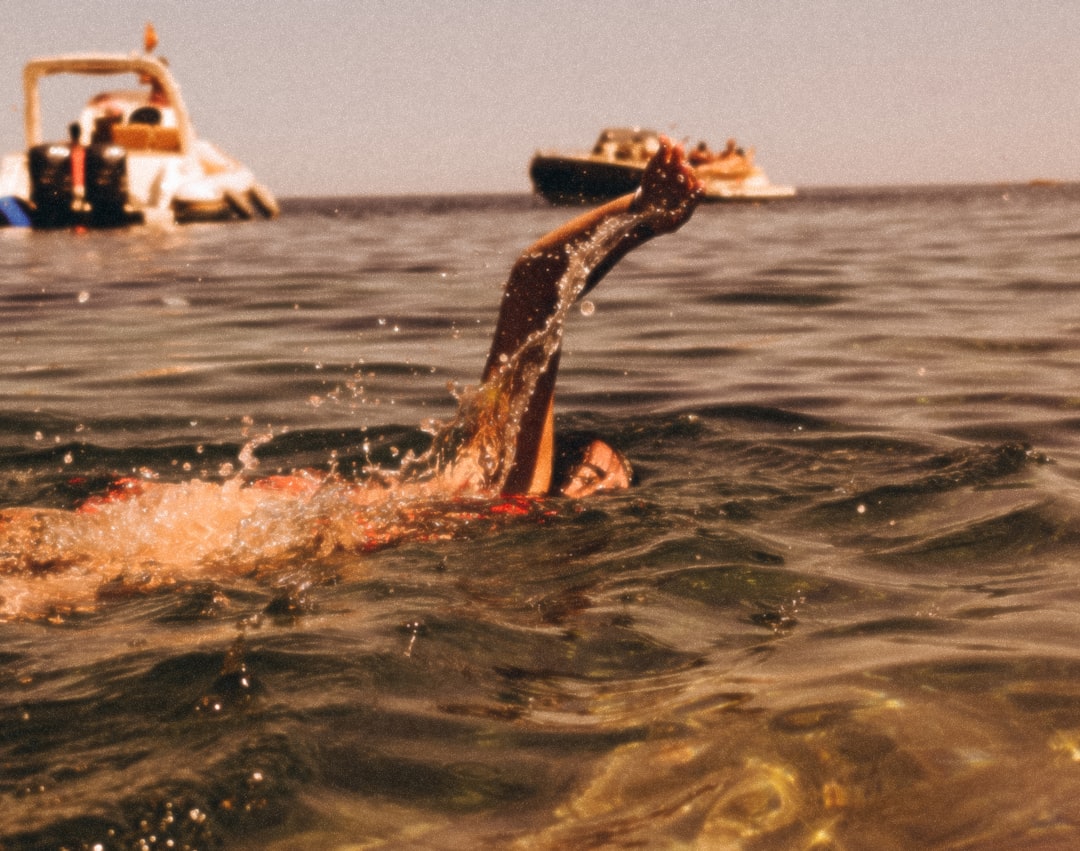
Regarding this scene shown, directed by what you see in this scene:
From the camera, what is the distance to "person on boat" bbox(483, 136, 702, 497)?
11.5 feet

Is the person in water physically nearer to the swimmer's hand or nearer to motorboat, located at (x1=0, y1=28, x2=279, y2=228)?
the swimmer's hand

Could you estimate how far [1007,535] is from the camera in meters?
3.39

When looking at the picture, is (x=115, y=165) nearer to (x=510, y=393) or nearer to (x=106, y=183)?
(x=106, y=183)

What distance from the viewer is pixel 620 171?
158ft

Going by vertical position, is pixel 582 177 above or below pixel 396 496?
above

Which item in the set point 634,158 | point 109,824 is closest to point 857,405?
point 109,824

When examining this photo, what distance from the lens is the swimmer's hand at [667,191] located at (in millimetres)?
3451

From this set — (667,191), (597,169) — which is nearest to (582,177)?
(597,169)

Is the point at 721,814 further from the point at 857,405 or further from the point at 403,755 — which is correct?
the point at 857,405

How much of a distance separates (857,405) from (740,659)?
317cm

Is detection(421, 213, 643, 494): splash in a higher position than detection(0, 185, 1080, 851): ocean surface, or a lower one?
higher

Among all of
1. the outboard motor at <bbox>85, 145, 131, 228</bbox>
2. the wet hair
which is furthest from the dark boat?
the wet hair

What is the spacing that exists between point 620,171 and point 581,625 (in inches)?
1845

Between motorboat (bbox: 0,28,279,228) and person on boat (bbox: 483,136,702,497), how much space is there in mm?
20812
